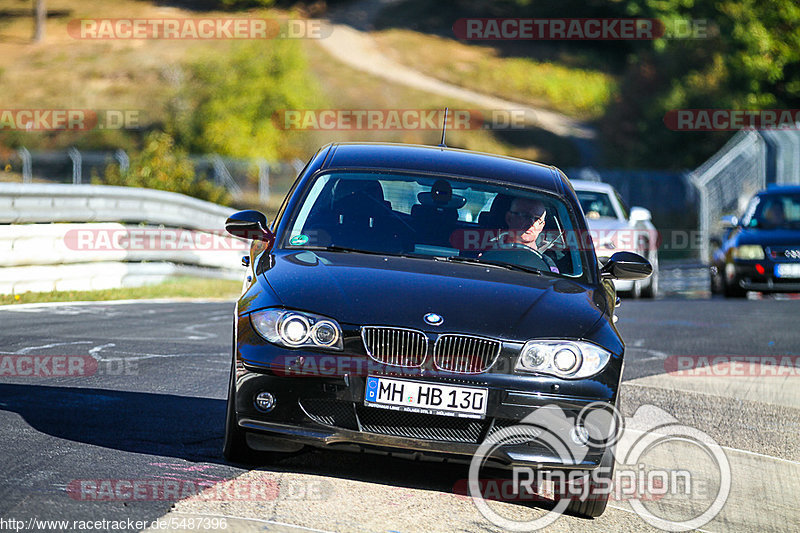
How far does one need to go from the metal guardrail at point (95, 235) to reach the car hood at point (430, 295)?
6813 millimetres

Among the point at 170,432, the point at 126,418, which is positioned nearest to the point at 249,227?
the point at 170,432

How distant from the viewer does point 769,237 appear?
18.8 m

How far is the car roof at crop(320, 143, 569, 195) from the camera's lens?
274 inches

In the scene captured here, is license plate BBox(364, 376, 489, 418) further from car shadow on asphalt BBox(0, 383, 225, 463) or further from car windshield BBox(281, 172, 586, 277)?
car windshield BBox(281, 172, 586, 277)

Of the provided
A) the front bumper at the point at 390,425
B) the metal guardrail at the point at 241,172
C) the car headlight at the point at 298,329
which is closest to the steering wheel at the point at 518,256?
the front bumper at the point at 390,425

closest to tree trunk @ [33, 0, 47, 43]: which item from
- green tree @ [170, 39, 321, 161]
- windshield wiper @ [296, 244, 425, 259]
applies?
green tree @ [170, 39, 321, 161]

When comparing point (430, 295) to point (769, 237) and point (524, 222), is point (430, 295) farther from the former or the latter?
point (769, 237)

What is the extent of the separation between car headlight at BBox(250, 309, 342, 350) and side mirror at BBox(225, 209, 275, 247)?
1013 mm

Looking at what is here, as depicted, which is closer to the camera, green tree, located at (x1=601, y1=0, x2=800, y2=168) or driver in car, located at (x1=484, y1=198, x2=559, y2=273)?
driver in car, located at (x1=484, y1=198, x2=559, y2=273)

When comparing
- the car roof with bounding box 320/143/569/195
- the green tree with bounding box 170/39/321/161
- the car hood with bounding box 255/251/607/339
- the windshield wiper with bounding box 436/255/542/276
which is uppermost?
the green tree with bounding box 170/39/321/161

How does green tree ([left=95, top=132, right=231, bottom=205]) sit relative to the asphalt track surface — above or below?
above

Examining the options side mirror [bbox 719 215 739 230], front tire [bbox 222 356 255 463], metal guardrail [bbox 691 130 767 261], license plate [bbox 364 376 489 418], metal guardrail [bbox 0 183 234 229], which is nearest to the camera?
license plate [bbox 364 376 489 418]

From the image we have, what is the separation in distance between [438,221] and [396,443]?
1633 millimetres

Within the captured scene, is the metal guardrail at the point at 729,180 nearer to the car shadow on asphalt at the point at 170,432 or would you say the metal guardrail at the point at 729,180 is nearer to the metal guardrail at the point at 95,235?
the metal guardrail at the point at 95,235
